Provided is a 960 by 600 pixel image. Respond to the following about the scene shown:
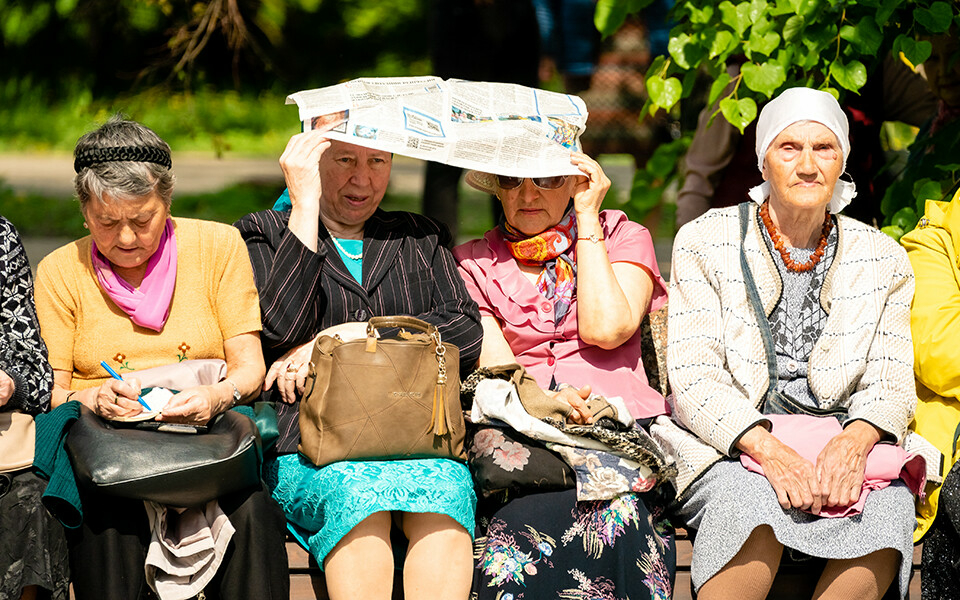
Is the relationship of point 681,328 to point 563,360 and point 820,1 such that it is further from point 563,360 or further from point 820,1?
point 820,1

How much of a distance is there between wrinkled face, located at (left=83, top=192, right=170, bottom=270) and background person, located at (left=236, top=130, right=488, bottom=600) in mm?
358

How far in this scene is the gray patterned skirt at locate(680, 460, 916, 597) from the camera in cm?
301

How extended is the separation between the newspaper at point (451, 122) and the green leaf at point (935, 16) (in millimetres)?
1235

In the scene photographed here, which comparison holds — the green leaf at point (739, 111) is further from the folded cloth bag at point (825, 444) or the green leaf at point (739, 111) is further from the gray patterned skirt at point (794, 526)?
the gray patterned skirt at point (794, 526)

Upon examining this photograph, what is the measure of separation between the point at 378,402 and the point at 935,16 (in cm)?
233

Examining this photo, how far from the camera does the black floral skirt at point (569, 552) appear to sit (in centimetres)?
306

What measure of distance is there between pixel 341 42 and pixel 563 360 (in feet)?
29.0

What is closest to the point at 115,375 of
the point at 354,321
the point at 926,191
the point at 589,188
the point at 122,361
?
the point at 122,361

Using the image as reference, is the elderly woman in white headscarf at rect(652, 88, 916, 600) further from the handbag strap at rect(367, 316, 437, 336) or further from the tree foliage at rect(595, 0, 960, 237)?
the handbag strap at rect(367, 316, 437, 336)

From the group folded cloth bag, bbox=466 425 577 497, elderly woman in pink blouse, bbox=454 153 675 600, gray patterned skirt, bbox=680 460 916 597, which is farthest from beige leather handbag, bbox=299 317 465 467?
gray patterned skirt, bbox=680 460 916 597

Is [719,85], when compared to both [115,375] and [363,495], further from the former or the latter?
[115,375]

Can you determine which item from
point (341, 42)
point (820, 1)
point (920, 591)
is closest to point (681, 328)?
point (920, 591)

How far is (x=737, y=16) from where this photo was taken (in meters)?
3.96

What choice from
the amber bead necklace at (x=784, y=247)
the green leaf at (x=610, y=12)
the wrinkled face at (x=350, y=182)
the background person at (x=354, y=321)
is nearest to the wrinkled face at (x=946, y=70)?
the amber bead necklace at (x=784, y=247)
